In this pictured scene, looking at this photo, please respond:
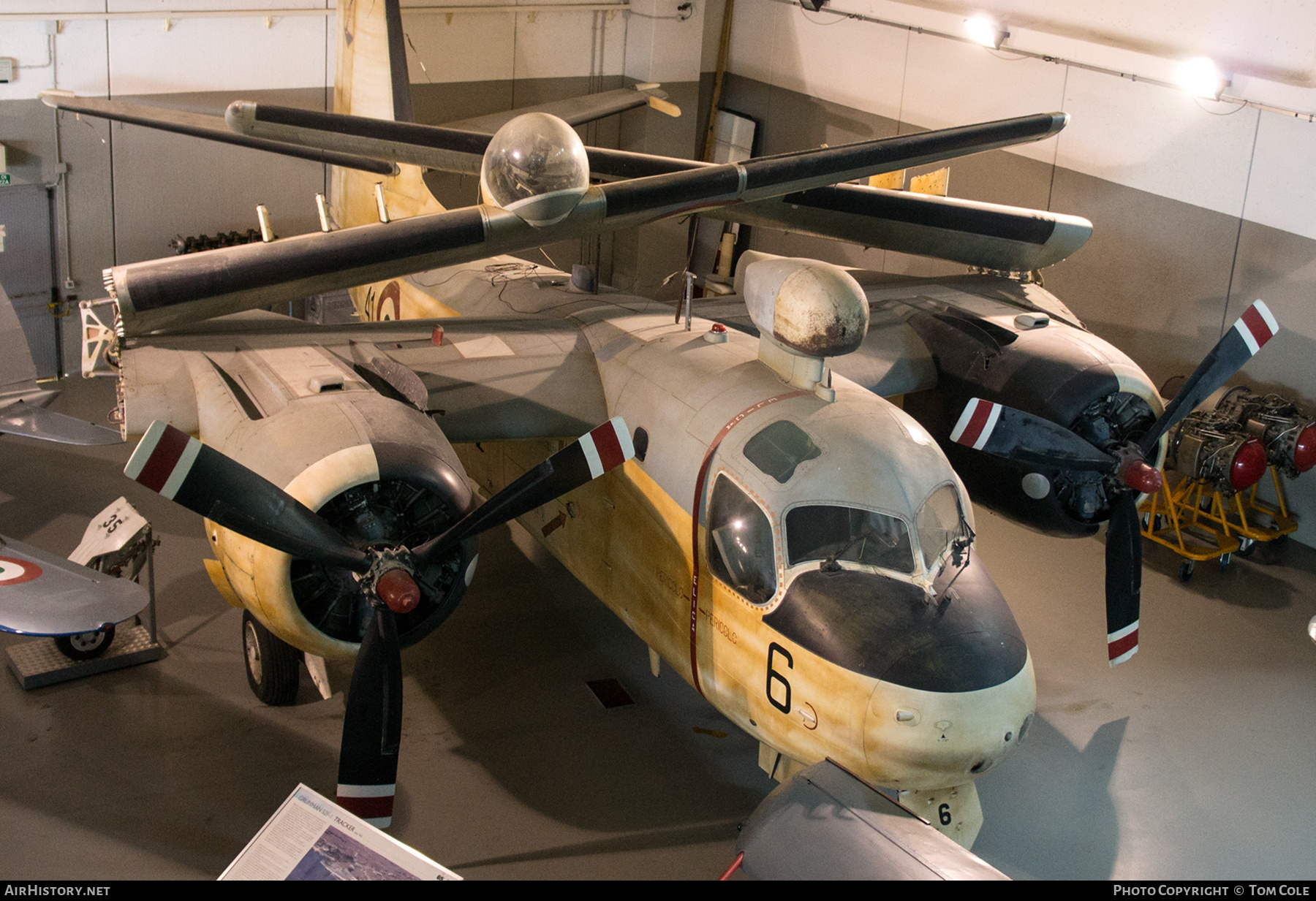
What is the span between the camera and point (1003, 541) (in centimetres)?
1345

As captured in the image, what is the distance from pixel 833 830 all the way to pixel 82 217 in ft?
44.3

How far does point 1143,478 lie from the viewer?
364 inches

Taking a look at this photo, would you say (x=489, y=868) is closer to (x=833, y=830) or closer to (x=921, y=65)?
Result: (x=833, y=830)

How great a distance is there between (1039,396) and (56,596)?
821 centimetres

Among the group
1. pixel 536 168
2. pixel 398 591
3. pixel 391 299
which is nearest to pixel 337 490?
pixel 398 591

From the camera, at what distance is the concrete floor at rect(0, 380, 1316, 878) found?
27.3 ft

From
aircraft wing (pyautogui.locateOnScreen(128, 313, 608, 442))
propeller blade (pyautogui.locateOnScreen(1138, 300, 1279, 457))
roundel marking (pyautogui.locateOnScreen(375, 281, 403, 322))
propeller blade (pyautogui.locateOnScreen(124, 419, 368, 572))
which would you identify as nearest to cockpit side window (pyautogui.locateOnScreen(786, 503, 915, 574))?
aircraft wing (pyautogui.locateOnScreen(128, 313, 608, 442))

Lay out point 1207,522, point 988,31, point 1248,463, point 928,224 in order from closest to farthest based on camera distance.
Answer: point 928,224 → point 1248,463 → point 1207,522 → point 988,31

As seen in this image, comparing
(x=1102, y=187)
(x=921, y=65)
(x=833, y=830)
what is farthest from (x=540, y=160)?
(x=921, y=65)

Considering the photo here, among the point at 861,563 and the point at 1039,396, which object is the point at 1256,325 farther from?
the point at 861,563

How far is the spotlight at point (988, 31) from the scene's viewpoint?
617 inches

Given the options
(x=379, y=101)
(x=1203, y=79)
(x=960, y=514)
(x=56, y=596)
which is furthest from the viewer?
(x=1203, y=79)

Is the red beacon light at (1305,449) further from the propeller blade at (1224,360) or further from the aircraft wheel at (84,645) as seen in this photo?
the aircraft wheel at (84,645)

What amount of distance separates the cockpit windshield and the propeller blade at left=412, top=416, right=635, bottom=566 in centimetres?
202
